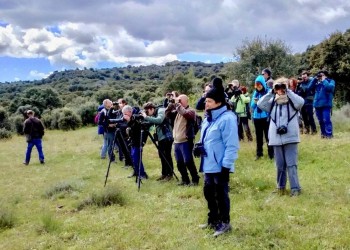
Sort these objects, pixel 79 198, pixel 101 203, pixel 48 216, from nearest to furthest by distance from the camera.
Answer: pixel 48 216, pixel 101 203, pixel 79 198

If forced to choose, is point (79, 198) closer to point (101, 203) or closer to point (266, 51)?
point (101, 203)

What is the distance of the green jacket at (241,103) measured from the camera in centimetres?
1358

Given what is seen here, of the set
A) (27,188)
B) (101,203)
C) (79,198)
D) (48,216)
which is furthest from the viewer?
(27,188)

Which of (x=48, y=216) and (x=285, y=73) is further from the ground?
(x=285, y=73)

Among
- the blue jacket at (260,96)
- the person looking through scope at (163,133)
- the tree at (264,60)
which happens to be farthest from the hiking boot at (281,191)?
the tree at (264,60)

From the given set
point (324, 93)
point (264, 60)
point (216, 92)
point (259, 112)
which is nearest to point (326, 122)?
→ point (324, 93)

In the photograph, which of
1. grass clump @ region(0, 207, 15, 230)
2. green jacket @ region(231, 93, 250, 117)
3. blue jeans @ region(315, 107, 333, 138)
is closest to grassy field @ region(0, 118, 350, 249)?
grass clump @ region(0, 207, 15, 230)

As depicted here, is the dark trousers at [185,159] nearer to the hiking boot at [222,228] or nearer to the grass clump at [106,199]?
the grass clump at [106,199]

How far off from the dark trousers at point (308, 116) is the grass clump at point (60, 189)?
26.4 feet

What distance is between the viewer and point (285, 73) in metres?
29.4

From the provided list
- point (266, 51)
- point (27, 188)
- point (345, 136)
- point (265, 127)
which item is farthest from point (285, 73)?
point (27, 188)

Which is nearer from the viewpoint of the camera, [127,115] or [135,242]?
[135,242]

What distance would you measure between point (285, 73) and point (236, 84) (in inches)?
695

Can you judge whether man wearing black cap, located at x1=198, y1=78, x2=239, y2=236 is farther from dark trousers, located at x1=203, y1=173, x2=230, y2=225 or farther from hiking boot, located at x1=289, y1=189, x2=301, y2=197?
hiking boot, located at x1=289, y1=189, x2=301, y2=197
